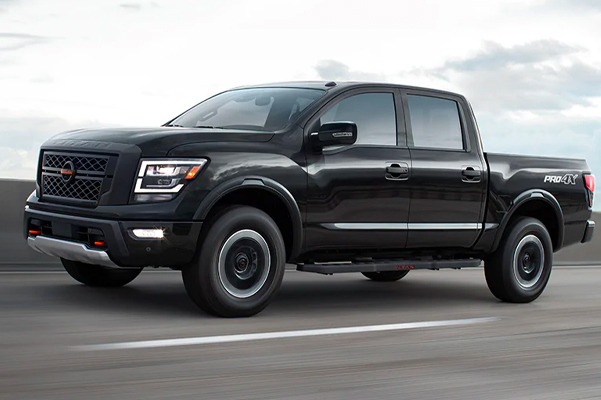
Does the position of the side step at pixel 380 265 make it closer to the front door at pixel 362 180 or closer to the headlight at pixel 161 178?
the front door at pixel 362 180

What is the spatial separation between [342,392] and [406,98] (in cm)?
431

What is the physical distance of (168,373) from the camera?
5398 millimetres

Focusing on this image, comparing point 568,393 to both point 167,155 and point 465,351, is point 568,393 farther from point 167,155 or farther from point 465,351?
point 167,155

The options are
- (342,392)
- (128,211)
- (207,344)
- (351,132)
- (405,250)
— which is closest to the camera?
(342,392)

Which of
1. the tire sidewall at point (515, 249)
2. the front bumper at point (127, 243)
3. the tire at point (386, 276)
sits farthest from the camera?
→ the tire at point (386, 276)

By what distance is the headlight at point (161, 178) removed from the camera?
713 centimetres

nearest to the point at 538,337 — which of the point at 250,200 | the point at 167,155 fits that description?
the point at 250,200

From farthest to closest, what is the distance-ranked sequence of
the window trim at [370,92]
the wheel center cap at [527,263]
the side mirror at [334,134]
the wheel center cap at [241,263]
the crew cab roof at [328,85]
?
the wheel center cap at [527,263]
the crew cab roof at [328,85]
the window trim at [370,92]
the side mirror at [334,134]
the wheel center cap at [241,263]

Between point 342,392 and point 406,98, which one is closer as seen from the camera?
point 342,392

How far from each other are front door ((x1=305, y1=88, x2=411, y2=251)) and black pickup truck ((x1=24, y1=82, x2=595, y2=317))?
0.04 ft

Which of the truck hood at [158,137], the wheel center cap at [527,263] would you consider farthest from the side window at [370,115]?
the wheel center cap at [527,263]

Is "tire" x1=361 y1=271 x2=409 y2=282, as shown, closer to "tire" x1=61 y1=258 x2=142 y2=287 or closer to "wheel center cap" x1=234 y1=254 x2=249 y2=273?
"tire" x1=61 y1=258 x2=142 y2=287

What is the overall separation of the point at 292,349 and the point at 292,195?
67.2 inches

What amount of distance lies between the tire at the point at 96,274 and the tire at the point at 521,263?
3.51 meters
